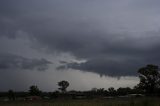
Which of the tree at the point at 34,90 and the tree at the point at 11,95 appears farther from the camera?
the tree at the point at 34,90

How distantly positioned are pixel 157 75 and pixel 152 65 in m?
3.96

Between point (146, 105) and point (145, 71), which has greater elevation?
point (145, 71)

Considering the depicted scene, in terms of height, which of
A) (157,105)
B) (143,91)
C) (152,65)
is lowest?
(157,105)

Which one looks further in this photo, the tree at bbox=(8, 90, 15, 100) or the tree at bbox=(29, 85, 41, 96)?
the tree at bbox=(29, 85, 41, 96)

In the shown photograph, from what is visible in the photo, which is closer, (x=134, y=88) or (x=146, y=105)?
(x=146, y=105)

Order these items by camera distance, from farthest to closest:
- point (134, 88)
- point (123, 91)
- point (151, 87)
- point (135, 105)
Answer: point (123, 91) → point (134, 88) → point (151, 87) → point (135, 105)

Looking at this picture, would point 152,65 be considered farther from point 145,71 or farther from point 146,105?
point 146,105

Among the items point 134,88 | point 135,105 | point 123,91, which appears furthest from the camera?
point 123,91

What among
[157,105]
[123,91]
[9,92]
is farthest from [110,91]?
[157,105]

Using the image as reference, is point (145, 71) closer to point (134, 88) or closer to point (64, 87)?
point (134, 88)

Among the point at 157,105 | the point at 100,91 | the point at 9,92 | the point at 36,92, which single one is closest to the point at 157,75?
the point at 100,91

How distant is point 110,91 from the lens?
142125 mm

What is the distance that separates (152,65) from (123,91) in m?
23.9

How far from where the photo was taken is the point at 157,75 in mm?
120000
